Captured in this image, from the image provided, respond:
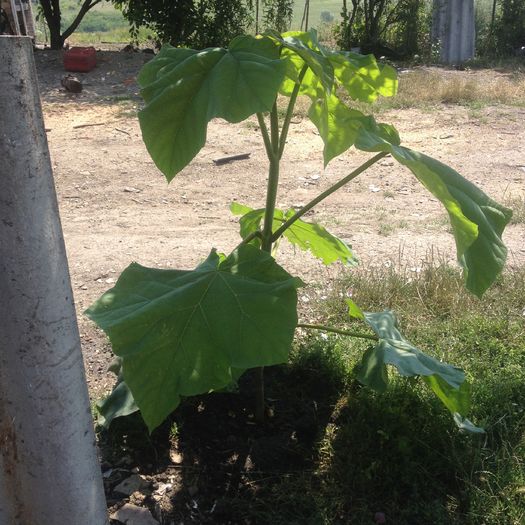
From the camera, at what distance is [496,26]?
1402 cm

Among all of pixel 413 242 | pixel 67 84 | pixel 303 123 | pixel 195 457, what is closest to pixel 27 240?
pixel 195 457

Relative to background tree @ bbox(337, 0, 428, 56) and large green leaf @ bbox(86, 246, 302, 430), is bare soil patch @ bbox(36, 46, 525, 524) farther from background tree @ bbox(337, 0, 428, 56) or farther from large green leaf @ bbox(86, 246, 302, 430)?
background tree @ bbox(337, 0, 428, 56)

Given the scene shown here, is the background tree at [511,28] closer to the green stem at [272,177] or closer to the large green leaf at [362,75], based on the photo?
the large green leaf at [362,75]

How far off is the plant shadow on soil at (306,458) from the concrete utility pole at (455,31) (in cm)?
1161

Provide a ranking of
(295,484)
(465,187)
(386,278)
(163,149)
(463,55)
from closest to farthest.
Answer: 1. (163,149)
2. (465,187)
3. (295,484)
4. (386,278)
5. (463,55)

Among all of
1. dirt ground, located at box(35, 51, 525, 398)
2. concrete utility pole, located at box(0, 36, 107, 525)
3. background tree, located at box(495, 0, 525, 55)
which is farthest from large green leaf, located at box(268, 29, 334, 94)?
background tree, located at box(495, 0, 525, 55)

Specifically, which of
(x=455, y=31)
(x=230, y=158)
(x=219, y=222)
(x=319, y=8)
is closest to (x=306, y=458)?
(x=219, y=222)

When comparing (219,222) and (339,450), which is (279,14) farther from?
(339,450)

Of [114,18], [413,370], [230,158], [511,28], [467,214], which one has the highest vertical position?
[114,18]

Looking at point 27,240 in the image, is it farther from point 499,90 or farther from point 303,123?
point 499,90

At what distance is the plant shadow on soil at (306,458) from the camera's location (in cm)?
242

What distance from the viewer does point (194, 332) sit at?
195 cm

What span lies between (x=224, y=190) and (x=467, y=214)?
14.3ft

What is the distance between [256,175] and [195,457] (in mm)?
4468
